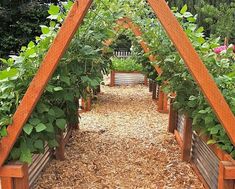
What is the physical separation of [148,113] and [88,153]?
8.84 ft

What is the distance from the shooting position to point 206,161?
301 centimetres

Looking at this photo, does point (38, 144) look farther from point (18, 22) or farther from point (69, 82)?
point (18, 22)

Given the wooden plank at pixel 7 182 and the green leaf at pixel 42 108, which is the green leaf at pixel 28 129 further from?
the wooden plank at pixel 7 182

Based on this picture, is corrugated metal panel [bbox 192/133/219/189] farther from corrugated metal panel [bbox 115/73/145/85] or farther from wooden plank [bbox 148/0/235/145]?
corrugated metal panel [bbox 115/73/145/85]

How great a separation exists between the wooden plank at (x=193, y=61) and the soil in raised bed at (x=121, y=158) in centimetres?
127

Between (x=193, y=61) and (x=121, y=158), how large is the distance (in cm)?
Answer: 220

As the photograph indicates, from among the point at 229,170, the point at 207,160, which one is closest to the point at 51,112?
Result: the point at 229,170

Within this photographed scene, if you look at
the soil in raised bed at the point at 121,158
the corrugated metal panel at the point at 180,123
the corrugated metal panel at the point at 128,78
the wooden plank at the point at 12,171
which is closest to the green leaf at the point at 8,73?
the wooden plank at the point at 12,171

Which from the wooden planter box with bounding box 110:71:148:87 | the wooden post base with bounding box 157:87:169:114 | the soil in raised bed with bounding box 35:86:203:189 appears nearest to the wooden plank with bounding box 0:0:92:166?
the soil in raised bed with bounding box 35:86:203:189

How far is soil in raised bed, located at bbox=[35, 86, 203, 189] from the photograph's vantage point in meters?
3.19

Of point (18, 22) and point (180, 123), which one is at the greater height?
point (18, 22)

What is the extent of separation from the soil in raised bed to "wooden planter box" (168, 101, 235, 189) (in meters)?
0.11

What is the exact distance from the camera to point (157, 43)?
3834 millimetres

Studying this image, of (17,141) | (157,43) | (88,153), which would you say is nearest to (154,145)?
(88,153)
